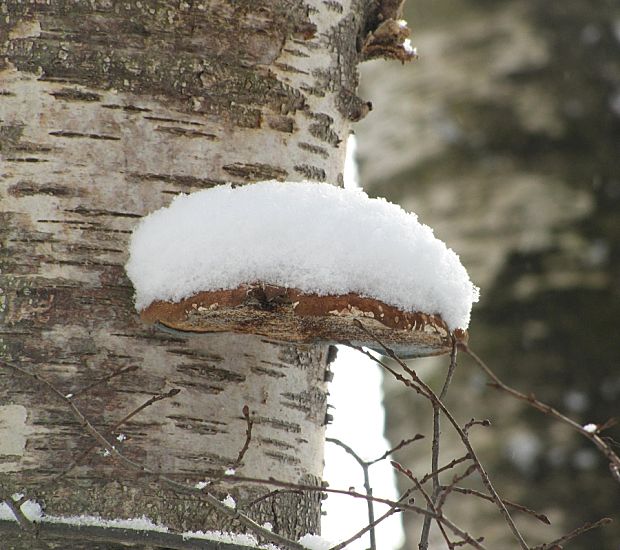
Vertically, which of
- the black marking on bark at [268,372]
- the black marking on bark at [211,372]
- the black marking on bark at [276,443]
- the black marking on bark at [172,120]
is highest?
the black marking on bark at [172,120]

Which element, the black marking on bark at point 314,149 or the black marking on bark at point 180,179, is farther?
the black marking on bark at point 314,149

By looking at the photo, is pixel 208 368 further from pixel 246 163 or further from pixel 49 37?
pixel 49 37

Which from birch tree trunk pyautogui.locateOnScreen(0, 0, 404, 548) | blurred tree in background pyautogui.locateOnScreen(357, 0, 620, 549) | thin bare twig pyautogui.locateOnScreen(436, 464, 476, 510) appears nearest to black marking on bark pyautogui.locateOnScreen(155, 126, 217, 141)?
birch tree trunk pyautogui.locateOnScreen(0, 0, 404, 548)

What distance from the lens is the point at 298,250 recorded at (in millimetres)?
1414

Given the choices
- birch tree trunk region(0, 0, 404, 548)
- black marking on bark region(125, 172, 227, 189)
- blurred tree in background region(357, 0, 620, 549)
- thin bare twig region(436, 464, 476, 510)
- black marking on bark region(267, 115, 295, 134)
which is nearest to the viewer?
thin bare twig region(436, 464, 476, 510)

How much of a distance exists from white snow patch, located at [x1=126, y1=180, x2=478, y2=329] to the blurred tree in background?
6.09 feet

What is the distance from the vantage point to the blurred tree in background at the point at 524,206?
126 inches

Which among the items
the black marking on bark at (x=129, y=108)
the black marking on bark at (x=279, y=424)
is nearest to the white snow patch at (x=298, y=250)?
the black marking on bark at (x=129, y=108)

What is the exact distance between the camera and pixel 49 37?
1.70 m

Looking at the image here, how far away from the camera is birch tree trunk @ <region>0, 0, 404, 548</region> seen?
1.57 m

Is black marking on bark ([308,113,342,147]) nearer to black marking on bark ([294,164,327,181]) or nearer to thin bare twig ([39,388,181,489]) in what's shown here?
black marking on bark ([294,164,327,181])

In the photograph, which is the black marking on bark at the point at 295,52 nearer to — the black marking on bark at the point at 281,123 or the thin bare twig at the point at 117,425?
the black marking on bark at the point at 281,123

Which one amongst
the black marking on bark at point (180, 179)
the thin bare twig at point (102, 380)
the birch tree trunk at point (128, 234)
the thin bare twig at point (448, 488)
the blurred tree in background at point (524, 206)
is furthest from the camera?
the blurred tree in background at point (524, 206)

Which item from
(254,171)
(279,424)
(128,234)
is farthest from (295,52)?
(279,424)
